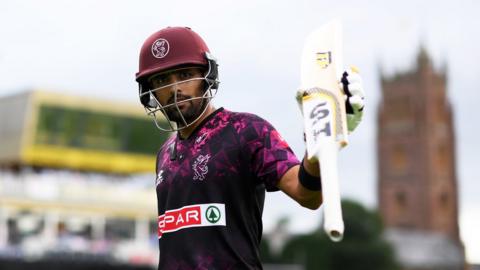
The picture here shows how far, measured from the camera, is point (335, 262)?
93312 mm

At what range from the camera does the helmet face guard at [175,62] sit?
4.45 meters

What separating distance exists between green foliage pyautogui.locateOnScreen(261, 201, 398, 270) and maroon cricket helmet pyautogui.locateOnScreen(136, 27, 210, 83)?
86.4 m

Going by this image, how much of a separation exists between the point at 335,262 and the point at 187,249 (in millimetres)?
90485

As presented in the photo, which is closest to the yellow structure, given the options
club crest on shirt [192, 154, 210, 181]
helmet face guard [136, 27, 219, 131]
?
helmet face guard [136, 27, 219, 131]

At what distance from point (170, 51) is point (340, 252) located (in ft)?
298

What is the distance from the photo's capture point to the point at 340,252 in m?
93.8

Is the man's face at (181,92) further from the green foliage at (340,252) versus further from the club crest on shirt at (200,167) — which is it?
the green foliage at (340,252)

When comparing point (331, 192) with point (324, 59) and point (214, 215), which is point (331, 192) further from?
point (214, 215)

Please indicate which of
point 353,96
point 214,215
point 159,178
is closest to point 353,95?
point 353,96

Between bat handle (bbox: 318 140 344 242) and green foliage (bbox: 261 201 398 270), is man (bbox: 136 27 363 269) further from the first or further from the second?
green foliage (bbox: 261 201 398 270)

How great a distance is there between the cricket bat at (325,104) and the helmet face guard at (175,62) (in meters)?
0.85

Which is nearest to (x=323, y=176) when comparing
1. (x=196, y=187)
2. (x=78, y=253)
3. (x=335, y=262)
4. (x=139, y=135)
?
(x=196, y=187)

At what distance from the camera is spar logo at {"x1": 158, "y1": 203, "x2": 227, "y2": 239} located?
4.29 meters

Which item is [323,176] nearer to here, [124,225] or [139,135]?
[124,225]
